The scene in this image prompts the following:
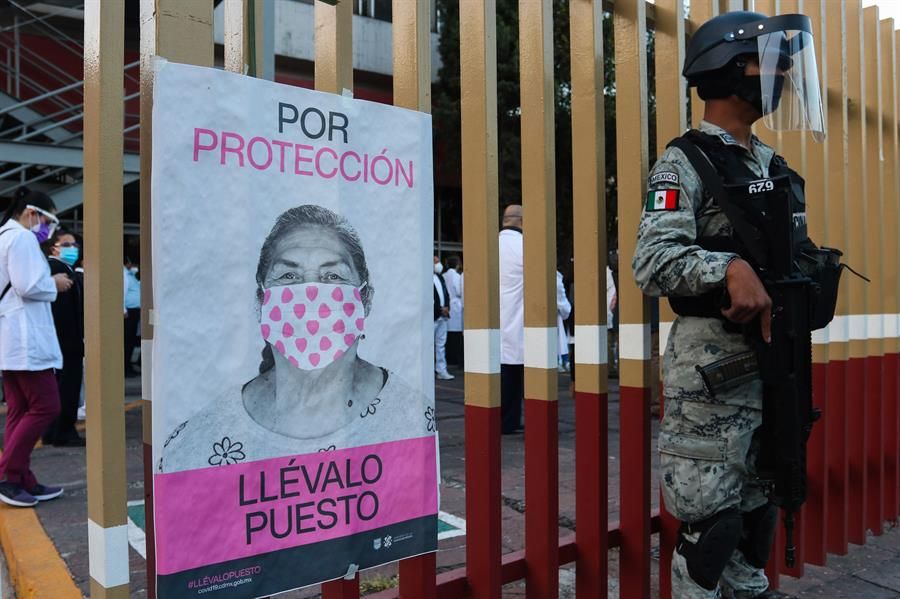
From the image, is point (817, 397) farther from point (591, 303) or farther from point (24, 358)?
point (24, 358)

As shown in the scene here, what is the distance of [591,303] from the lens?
8.34ft

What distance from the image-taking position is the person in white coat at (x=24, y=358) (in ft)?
13.7

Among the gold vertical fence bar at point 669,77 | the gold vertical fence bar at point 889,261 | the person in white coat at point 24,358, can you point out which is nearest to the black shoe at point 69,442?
the person in white coat at point 24,358

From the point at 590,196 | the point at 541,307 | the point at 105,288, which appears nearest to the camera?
the point at 105,288

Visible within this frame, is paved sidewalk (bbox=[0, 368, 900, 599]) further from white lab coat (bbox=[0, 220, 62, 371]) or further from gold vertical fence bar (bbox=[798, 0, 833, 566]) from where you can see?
white lab coat (bbox=[0, 220, 62, 371])

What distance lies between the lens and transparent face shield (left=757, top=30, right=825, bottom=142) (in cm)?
218

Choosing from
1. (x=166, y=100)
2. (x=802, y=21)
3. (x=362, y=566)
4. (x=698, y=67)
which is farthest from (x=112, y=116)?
(x=802, y=21)

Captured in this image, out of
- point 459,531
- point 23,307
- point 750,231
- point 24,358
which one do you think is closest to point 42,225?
point 23,307

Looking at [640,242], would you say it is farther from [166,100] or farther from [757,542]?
[166,100]

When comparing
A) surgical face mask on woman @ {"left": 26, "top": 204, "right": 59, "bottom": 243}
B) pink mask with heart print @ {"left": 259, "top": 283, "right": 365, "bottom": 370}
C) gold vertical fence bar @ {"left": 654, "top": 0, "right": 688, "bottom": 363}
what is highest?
gold vertical fence bar @ {"left": 654, "top": 0, "right": 688, "bottom": 363}

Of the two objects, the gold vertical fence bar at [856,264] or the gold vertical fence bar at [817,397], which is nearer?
the gold vertical fence bar at [817,397]

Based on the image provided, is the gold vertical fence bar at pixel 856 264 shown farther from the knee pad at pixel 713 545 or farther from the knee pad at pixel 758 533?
the knee pad at pixel 713 545

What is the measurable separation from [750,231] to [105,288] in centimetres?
163

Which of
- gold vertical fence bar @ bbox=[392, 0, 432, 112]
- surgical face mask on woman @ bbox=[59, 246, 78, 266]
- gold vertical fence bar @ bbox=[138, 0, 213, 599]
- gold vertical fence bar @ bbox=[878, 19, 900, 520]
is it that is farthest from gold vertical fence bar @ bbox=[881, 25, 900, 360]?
surgical face mask on woman @ bbox=[59, 246, 78, 266]
